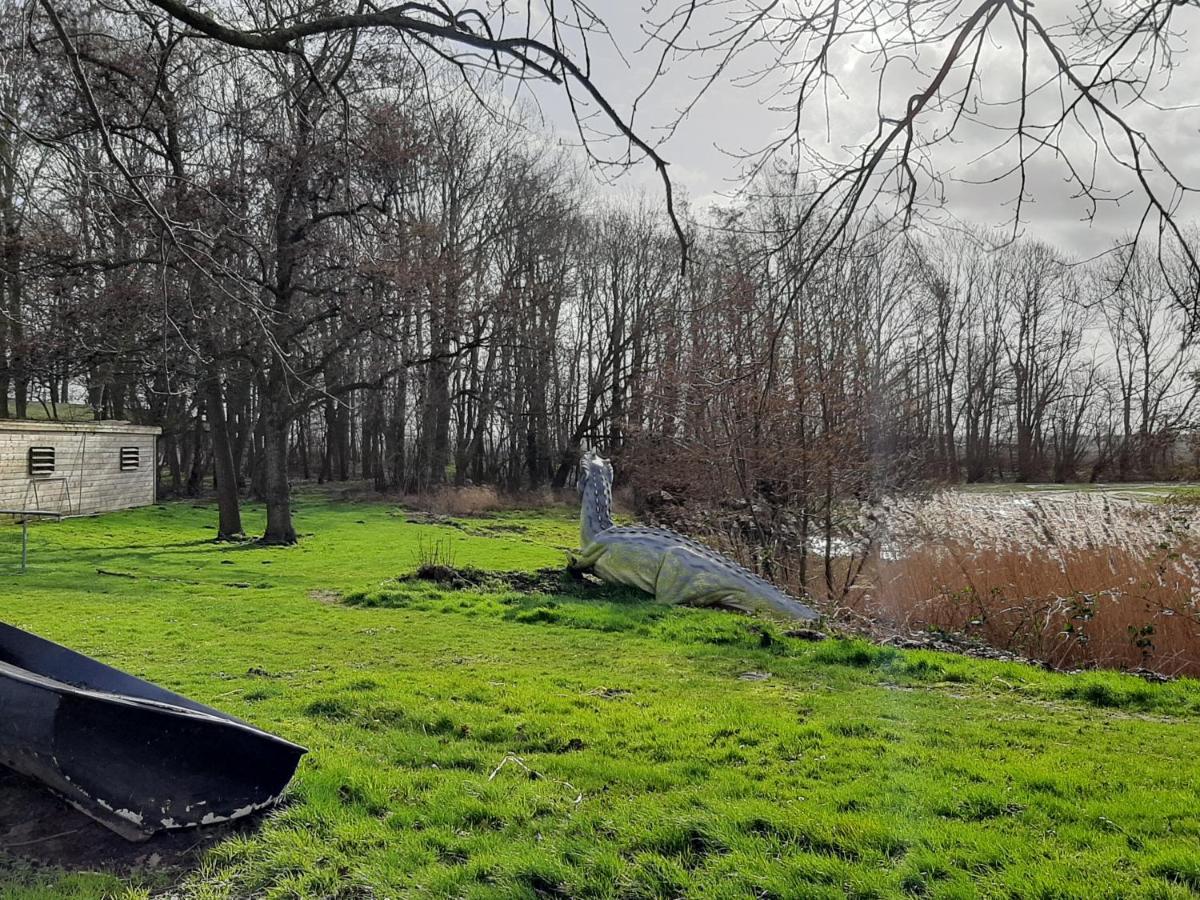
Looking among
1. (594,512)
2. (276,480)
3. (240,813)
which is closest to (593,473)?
(594,512)

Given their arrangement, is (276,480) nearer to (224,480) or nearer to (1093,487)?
(224,480)

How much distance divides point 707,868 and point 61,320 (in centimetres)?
1367


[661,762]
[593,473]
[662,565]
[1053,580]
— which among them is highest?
[593,473]

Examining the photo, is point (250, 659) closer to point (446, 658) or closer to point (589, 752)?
point (446, 658)

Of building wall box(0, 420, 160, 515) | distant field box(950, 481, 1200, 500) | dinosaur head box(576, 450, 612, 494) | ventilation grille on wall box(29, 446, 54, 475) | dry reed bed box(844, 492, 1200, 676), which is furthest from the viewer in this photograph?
distant field box(950, 481, 1200, 500)

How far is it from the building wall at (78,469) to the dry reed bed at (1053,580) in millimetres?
19430

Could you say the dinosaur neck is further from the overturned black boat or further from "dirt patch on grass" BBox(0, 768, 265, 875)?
"dirt patch on grass" BBox(0, 768, 265, 875)

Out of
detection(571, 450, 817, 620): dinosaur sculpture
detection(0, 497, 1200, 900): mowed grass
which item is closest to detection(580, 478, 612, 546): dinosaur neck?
detection(571, 450, 817, 620): dinosaur sculpture

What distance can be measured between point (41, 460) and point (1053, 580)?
22.2 meters

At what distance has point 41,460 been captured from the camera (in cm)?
2119

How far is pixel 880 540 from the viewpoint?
39.8ft

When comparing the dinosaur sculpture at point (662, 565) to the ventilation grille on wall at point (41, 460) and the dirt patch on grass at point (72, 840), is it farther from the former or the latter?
the ventilation grille on wall at point (41, 460)

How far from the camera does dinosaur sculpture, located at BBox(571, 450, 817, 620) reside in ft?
33.1

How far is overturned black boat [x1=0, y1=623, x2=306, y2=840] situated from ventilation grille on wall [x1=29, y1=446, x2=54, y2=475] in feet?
68.8
